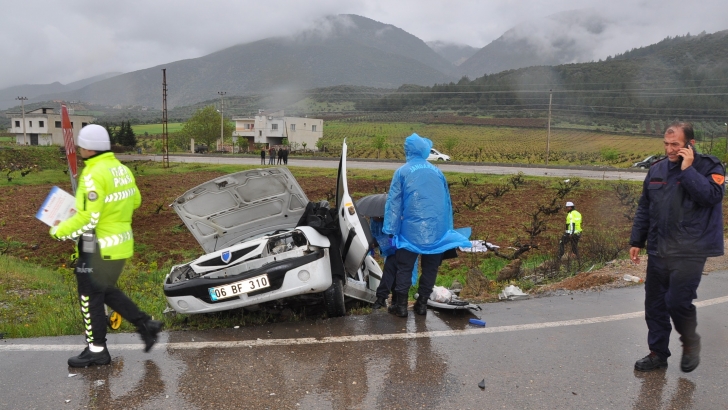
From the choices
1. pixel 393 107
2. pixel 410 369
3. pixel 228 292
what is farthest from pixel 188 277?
pixel 393 107

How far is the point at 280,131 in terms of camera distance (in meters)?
88.9

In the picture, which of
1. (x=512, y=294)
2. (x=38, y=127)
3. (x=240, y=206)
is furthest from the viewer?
(x=38, y=127)

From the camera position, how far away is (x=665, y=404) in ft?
11.2

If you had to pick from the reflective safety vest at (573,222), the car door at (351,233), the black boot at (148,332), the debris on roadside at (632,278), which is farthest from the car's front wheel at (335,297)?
the reflective safety vest at (573,222)

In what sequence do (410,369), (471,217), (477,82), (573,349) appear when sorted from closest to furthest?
(410,369), (573,349), (471,217), (477,82)

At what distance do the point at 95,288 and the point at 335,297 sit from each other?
1.98 meters

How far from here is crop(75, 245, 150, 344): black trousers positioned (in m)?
4.04

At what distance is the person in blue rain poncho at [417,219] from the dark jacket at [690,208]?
5.88 feet

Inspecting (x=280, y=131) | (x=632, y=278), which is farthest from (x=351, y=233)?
(x=280, y=131)

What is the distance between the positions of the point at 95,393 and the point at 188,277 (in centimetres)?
183

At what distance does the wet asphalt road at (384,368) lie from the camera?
344 centimetres

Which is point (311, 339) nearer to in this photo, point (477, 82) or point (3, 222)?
point (3, 222)

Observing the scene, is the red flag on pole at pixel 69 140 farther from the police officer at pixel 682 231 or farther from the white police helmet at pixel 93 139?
the police officer at pixel 682 231

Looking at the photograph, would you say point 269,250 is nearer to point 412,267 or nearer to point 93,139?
point 412,267
